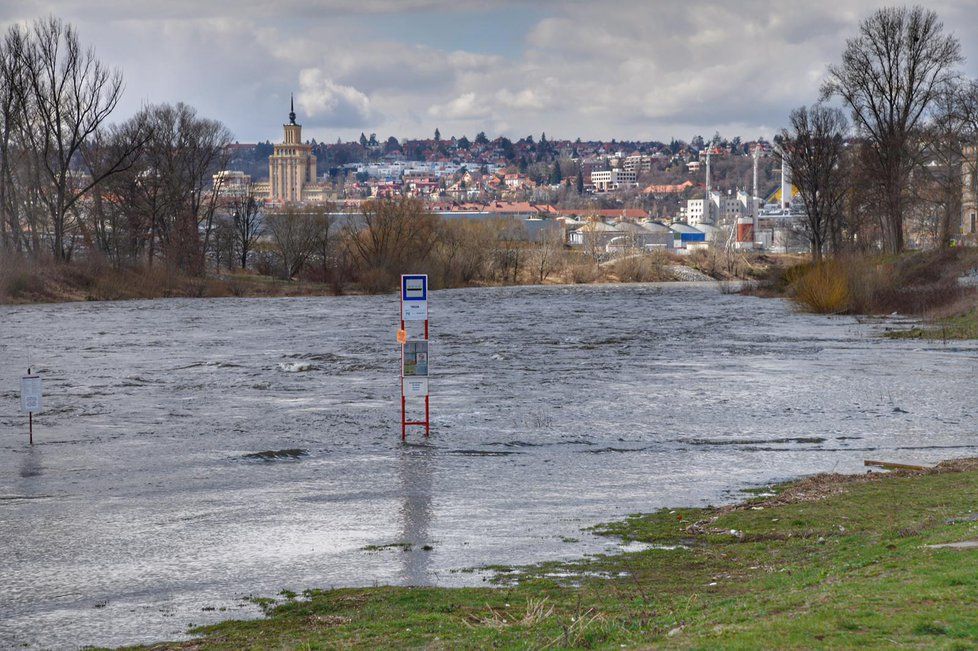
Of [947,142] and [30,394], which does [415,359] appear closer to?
Result: [30,394]

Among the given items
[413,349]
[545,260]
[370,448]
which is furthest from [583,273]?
[370,448]

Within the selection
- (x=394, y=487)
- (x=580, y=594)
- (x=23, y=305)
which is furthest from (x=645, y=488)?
(x=23, y=305)

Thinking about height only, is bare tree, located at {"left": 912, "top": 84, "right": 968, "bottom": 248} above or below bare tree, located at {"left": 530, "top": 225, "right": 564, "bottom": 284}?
above

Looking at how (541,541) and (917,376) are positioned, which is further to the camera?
(917,376)

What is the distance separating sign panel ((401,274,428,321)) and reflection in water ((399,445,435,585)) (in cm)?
224

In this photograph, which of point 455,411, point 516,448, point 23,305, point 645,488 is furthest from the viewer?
point 23,305

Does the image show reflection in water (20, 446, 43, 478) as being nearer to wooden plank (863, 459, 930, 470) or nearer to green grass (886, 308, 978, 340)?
wooden plank (863, 459, 930, 470)

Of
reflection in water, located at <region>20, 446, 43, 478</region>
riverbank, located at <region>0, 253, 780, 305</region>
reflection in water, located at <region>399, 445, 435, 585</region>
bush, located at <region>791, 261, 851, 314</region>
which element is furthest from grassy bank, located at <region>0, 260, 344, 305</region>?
reflection in water, located at <region>399, 445, 435, 585</region>

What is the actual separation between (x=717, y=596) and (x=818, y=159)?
7951 centimetres

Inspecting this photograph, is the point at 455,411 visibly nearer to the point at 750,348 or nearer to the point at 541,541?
the point at 541,541

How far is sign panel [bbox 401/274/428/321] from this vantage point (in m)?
20.5

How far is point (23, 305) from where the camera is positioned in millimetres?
65625

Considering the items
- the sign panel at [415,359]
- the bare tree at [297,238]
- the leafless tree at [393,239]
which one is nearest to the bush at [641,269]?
the leafless tree at [393,239]

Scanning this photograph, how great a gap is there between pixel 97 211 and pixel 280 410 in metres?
65.9
